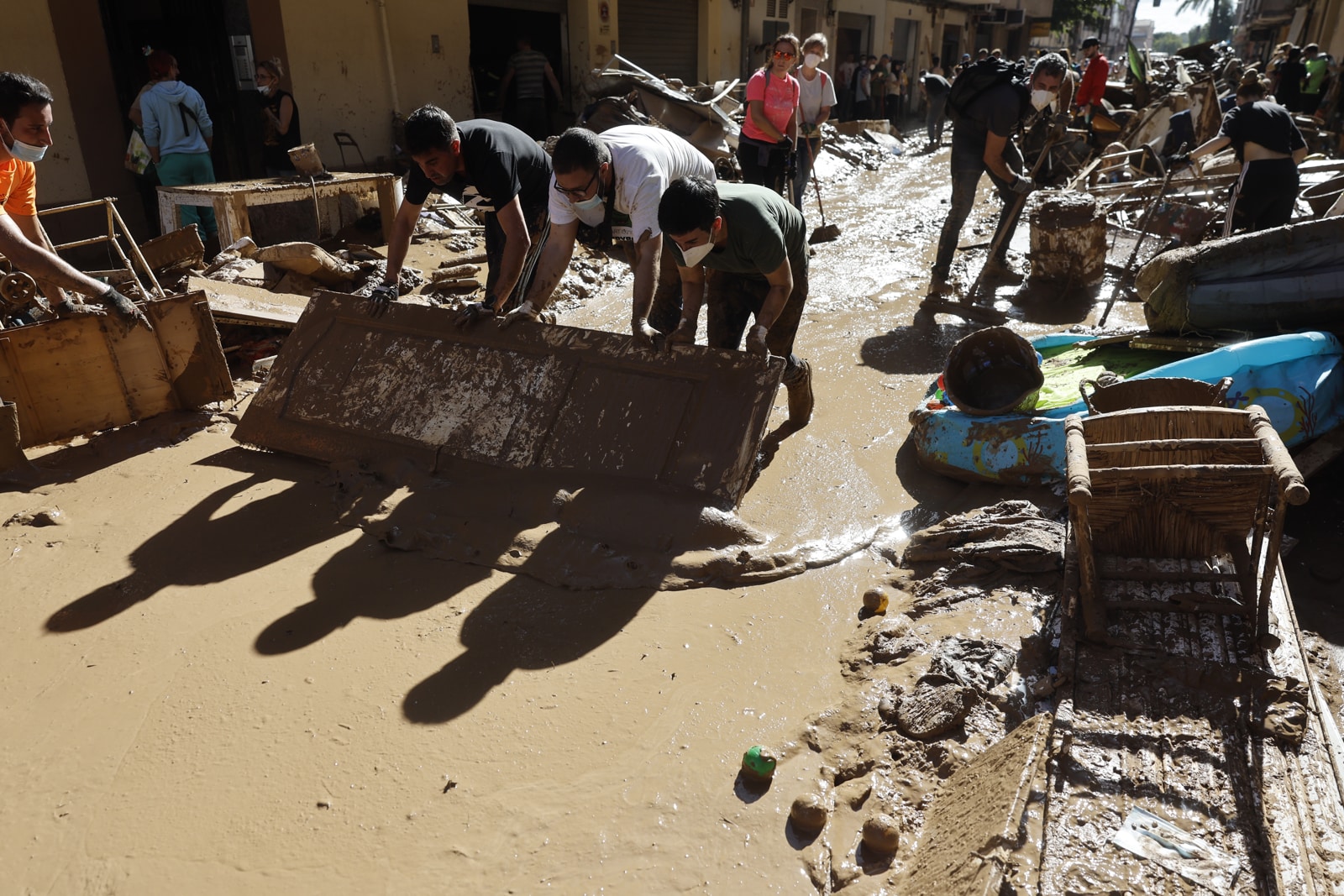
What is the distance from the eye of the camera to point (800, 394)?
170 inches

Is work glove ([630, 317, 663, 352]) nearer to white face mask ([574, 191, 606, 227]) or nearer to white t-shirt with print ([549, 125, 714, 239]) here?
white t-shirt with print ([549, 125, 714, 239])

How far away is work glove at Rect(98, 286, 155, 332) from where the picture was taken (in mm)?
3834

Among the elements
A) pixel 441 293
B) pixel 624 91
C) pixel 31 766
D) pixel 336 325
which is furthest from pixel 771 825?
pixel 624 91

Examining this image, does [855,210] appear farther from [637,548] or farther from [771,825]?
[771,825]

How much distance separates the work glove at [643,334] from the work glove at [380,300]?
1.21m

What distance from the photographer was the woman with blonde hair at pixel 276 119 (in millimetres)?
8305

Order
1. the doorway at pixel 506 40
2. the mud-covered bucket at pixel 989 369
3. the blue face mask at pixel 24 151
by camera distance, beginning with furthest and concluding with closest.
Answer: the doorway at pixel 506 40
the mud-covered bucket at pixel 989 369
the blue face mask at pixel 24 151

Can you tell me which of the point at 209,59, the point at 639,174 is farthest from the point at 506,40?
the point at 639,174

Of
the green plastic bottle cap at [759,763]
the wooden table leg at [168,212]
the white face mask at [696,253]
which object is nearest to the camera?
the green plastic bottle cap at [759,763]

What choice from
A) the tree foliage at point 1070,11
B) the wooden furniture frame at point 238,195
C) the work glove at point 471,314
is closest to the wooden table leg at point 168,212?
the wooden furniture frame at point 238,195

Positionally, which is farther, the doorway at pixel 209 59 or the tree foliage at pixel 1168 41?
the tree foliage at pixel 1168 41

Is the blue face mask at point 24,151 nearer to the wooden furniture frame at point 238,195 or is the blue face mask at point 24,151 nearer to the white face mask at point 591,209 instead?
the white face mask at point 591,209

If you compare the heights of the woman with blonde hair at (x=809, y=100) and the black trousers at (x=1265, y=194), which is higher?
the woman with blonde hair at (x=809, y=100)

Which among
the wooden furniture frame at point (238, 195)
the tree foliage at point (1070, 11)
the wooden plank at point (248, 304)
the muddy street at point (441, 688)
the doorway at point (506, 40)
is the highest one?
the tree foliage at point (1070, 11)
